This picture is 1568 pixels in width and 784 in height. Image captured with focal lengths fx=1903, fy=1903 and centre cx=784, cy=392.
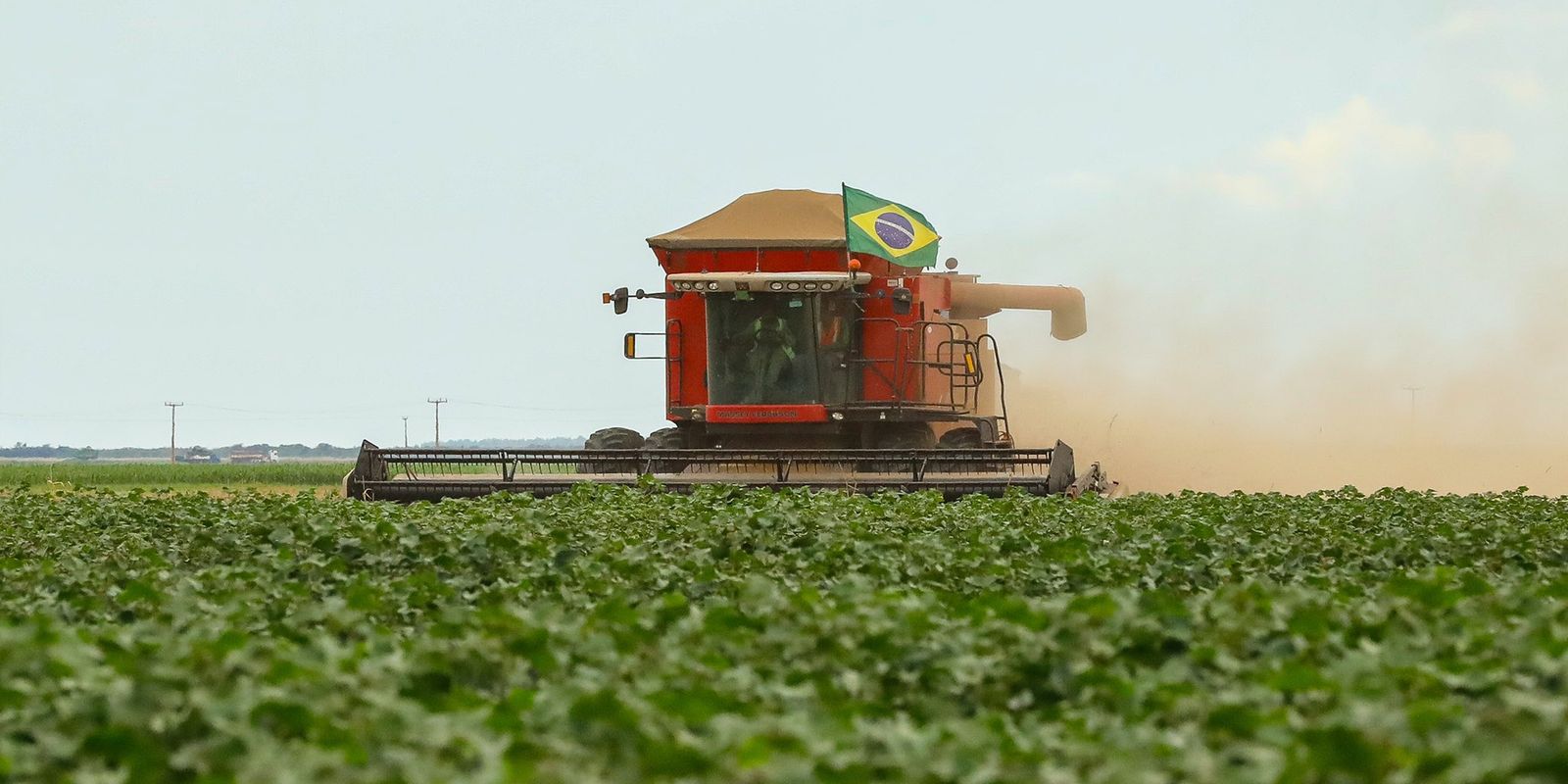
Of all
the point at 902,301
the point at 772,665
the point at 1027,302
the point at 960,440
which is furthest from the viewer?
the point at 1027,302

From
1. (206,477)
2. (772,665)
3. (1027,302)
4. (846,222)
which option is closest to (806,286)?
(846,222)

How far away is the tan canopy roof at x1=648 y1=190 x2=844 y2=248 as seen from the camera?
19797 millimetres

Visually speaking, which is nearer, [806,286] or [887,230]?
[806,286]

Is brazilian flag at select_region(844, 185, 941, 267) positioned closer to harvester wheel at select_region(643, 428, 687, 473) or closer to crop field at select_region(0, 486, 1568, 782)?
harvester wheel at select_region(643, 428, 687, 473)

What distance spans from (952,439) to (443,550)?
1030 cm

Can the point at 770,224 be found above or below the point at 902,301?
above

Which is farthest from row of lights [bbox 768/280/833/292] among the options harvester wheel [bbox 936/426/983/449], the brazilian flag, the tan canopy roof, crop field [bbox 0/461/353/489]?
crop field [bbox 0/461/353/489]

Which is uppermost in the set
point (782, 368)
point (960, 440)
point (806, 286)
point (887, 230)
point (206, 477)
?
point (887, 230)

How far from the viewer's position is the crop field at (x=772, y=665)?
442 centimetres

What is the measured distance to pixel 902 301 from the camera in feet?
61.5

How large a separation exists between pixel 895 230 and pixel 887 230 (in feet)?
0.64

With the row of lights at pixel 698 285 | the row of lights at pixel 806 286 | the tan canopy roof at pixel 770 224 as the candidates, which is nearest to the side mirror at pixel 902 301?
the row of lights at pixel 806 286

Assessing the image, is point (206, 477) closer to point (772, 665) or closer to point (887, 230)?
point (887, 230)

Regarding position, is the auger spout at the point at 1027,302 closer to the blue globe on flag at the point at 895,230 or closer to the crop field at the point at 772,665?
the blue globe on flag at the point at 895,230
